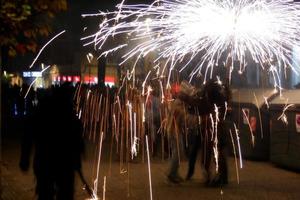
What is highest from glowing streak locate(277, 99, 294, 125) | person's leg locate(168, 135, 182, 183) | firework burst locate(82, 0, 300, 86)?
firework burst locate(82, 0, 300, 86)

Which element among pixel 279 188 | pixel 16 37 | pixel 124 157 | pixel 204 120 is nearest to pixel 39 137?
pixel 16 37

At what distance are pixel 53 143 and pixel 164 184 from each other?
4.17 m

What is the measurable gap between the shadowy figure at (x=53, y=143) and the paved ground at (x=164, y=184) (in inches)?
104

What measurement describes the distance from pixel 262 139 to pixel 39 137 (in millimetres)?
7842

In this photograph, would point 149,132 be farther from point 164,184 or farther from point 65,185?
point 65,185

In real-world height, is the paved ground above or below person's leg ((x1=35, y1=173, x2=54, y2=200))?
below

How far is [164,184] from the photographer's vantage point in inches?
444

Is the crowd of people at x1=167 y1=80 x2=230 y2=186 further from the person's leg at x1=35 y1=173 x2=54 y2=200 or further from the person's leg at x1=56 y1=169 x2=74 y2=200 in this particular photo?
the person's leg at x1=35 y1=173 x2=54 y2=200

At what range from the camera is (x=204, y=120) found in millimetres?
11125

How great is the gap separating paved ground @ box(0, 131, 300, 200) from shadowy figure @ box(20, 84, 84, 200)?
2.63 m

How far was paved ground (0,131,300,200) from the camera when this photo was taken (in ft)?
33.7

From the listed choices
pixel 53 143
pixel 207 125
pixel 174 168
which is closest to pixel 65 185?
pixel 53 143

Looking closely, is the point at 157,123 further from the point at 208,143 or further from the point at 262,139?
the point at 208,143

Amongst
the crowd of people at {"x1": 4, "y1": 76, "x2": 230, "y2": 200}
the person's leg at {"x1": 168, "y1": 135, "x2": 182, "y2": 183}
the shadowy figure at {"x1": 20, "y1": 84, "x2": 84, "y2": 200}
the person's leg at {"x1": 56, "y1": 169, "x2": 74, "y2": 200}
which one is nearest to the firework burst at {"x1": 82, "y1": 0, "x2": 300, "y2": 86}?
the crowd of people at {"x1": 4, "y1": 76, "x2": 230, "y2": 200}
